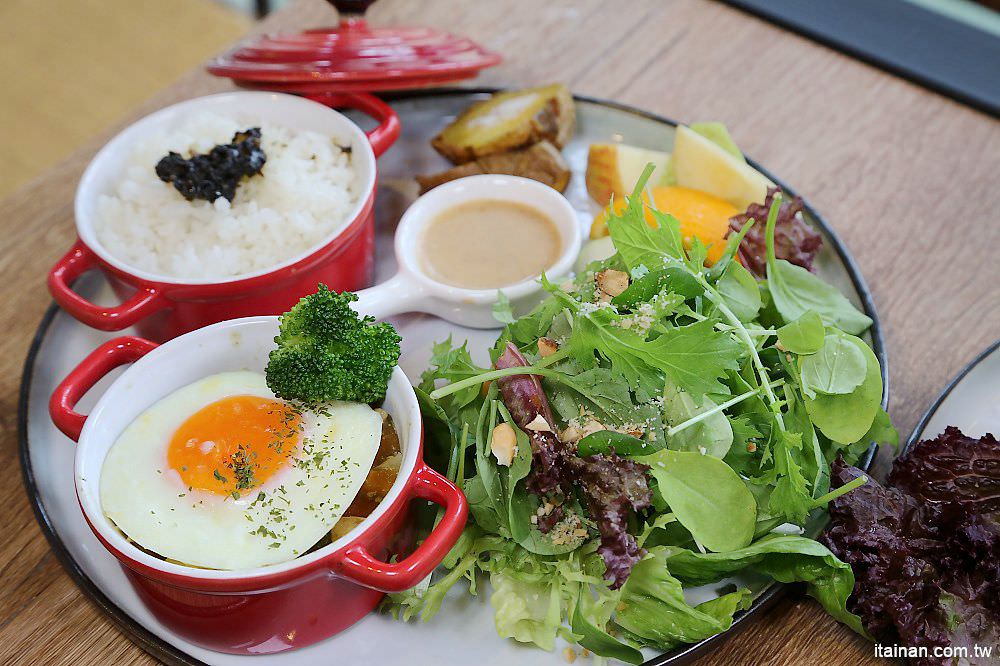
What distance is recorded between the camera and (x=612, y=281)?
1.67 meters

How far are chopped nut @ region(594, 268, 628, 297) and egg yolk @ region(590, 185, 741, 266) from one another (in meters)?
0.26

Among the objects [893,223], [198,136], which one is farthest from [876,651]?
[198,136]

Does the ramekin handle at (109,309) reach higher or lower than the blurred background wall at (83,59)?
higher

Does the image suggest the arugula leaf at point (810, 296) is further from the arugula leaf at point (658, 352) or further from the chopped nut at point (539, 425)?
the chopped nut at point (539, 425)

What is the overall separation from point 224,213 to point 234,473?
0.81 metres

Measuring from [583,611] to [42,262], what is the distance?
5.47 ft

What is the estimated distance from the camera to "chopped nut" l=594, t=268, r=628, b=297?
65.4 inches

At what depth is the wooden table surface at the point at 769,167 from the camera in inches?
60.9

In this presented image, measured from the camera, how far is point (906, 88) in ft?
8.21

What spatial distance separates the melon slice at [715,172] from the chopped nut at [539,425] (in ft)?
2.97

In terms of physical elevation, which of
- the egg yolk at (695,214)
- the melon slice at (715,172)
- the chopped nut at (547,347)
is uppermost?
the melon slice at (715,172)

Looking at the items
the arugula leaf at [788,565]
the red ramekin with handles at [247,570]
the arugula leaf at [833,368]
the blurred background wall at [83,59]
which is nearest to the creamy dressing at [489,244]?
the red ramekin with handles at [247,570]

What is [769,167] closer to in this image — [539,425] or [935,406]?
[935,406]

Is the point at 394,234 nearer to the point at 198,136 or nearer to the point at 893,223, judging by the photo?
the point at 198,136
